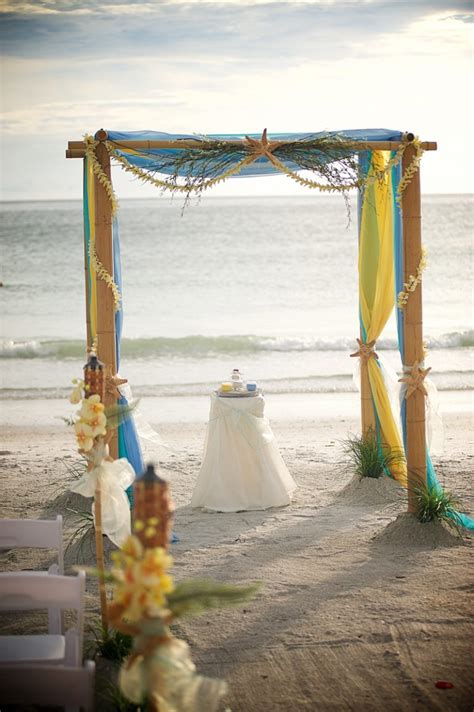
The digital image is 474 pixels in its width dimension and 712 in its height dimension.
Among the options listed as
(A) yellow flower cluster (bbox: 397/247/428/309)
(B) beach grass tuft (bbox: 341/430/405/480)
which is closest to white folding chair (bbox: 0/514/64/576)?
(A) yellow flower cluster (bbox: 397/247/428/309)

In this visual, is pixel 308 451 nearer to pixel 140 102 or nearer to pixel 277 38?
pixel 277 38

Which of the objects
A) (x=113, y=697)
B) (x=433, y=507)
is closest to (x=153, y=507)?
(x=113, y=697)

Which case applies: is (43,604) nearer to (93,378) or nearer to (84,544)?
(93,378)

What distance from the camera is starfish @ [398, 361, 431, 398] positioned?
6.57 metres

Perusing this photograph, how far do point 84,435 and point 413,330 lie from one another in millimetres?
3335

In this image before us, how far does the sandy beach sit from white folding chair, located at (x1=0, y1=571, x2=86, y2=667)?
2.78ft

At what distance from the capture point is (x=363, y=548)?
634 cm

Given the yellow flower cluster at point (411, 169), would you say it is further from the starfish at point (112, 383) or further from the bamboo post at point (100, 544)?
the bamboo post at point (100, 544)

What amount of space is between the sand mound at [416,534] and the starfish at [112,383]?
2.03m

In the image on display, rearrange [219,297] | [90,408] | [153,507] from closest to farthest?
[153,507] < [90,408] < [219,297]

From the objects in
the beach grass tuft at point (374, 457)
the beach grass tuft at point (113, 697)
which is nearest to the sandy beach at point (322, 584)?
the beach grass tuft at point (374, 457)

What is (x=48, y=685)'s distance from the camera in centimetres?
295

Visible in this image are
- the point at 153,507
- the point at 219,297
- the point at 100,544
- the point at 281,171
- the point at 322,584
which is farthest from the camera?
the point at 219,297

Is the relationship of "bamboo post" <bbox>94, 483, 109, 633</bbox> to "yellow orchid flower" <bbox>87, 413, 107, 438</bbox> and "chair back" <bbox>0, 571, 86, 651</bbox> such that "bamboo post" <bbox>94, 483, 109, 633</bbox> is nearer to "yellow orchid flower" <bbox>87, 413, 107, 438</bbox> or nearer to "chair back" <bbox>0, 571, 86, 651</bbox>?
"yellow orchid flower" <bbox>87, 413, 107, 438</bbox>
